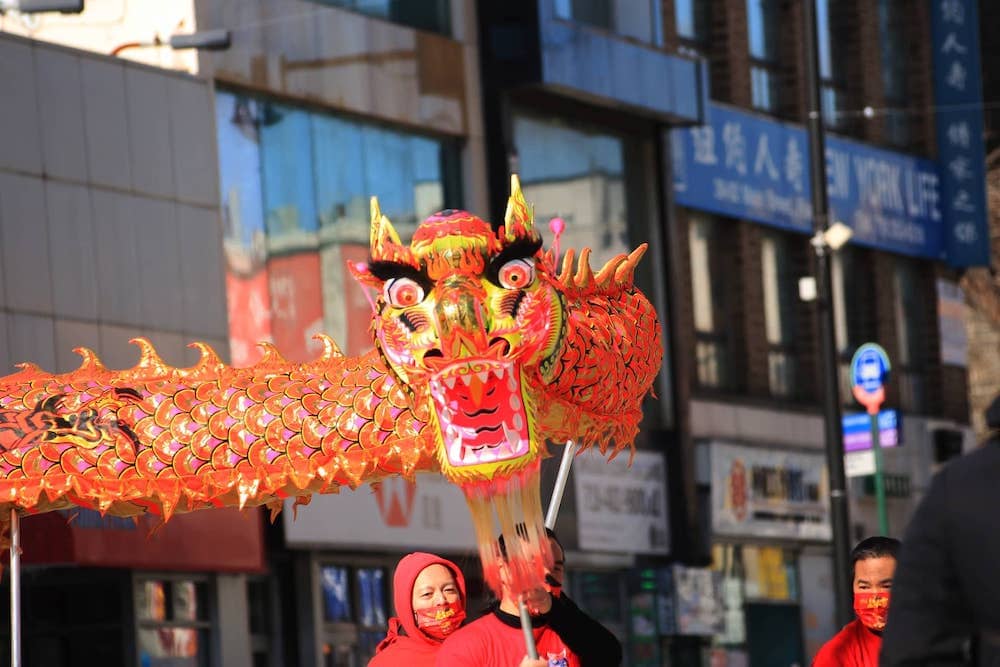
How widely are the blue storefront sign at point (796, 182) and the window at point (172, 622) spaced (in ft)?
32.3

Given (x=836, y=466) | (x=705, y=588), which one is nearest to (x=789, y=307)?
(x=705, y=588)

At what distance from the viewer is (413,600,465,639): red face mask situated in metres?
8.61

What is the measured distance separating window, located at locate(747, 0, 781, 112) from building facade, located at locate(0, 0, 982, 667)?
0.04m

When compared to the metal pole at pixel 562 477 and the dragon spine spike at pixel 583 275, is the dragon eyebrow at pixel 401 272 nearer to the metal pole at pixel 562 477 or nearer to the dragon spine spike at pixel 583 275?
the metal pole at pixel 562 477

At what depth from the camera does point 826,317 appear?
23031mm

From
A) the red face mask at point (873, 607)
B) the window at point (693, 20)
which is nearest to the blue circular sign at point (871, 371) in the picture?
the window at point (693, 20)

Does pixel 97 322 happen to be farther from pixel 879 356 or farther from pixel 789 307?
pixel 789 307

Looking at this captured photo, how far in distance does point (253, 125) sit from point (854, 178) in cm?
1206

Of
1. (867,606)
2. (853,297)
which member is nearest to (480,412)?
(867,606)

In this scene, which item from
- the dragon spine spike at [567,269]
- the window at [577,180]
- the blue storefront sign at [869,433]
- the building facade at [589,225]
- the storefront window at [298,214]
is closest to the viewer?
the dragon spine spike at [567,269]

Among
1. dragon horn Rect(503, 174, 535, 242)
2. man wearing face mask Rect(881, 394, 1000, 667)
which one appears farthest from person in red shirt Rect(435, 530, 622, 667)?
man wearing face mask Rect(881, 394, 1000, 667)

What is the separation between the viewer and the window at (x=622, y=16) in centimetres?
2683

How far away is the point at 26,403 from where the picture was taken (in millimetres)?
11000

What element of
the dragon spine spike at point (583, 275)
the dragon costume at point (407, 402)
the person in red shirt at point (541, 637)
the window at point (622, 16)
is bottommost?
the person in red shirt at point (541, 637)
